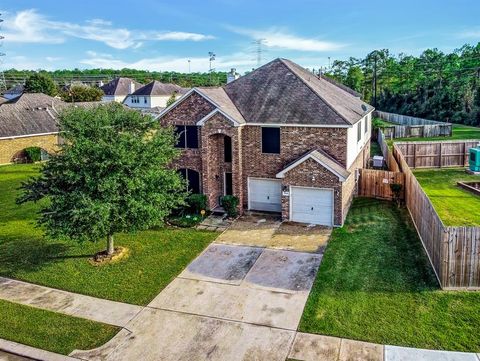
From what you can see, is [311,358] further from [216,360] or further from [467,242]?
[467,242]

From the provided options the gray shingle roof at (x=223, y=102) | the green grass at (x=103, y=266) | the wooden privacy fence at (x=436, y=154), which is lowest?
the green grass at (x=103, y=266)

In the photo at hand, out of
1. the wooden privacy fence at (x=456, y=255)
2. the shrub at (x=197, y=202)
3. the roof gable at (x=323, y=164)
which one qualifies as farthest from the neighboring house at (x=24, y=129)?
the wooden privacy fence at (x=456, y=255)

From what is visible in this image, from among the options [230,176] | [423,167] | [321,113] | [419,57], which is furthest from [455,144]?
[419,57]

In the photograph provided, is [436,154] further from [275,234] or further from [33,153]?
[33,153]

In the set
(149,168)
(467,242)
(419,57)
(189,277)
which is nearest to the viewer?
(467,242)

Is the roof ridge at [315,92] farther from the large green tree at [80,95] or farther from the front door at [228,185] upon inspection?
the large green tree at [80,95]
